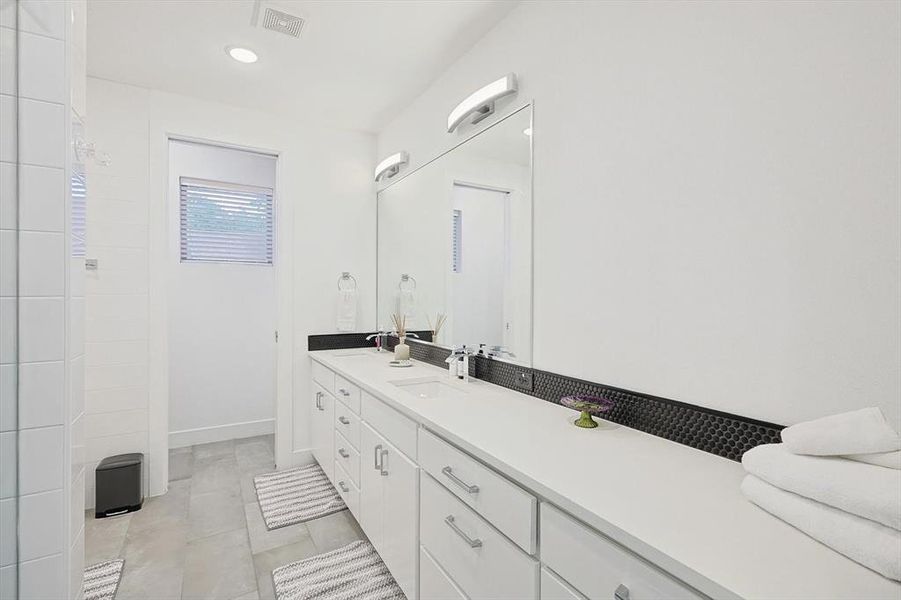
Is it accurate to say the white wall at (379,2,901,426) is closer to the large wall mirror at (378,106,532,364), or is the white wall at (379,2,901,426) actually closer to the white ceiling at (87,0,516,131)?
the large wall mirror at (378,106,532,364)

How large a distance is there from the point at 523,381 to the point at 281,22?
6.67ft

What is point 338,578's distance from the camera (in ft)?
6.24

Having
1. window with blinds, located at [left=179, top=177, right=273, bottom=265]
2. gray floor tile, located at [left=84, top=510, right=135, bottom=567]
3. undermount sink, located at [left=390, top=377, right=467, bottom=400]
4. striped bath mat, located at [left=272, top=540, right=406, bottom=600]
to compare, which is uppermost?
window with blinds, located at [left=179, top=177, right=273, bottom=265]

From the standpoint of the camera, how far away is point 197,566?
6.59 feet

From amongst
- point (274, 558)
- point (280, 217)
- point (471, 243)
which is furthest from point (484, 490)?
point (280, 217)

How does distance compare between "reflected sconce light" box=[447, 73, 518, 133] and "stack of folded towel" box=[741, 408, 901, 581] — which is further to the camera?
"reflected sconce light" box=[447, 73, 518, 133]

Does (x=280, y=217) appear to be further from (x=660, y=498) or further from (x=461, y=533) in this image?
(x=660, y=498)

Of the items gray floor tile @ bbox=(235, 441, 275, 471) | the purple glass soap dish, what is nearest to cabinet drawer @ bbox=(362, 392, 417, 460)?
the purple glass soap dish

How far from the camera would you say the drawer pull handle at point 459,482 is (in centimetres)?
118

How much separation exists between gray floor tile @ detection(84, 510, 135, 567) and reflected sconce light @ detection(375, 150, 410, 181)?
2.69m

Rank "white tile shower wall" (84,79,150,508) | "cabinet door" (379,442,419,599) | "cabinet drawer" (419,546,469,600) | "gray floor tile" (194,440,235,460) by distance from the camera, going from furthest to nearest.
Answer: "gray floor tile" (194,440,235,460)
"white tile shower wall" (84,79,150,508)
"cabinet door" (379,442,419,599)
"cabinet drawer" (419,546,469,600)

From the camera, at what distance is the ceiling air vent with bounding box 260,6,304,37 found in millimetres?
1973

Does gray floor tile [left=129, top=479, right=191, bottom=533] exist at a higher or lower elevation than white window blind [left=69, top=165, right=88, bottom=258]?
lower

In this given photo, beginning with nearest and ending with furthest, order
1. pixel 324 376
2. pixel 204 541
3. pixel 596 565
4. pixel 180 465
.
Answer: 1. pixel 596 565
2. pixel 204 541
3. pixel 324 376
4. pixel 180 465
